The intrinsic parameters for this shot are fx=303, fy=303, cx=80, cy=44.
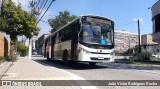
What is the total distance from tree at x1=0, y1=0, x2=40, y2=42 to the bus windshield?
511 inches

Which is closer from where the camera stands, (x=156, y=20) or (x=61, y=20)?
(x=156, y=20)

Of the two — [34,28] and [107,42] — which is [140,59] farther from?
[107,42]

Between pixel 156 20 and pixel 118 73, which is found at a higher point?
pixel 156 20

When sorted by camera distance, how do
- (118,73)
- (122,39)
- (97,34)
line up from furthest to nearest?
(122,39), (97,34), (118,73)

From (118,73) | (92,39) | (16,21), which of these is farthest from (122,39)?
(118,73)

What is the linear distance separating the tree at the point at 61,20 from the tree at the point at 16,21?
60355 mm

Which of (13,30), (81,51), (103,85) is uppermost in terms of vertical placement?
(13,30)

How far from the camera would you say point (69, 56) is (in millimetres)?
22188

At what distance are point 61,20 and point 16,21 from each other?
211ft

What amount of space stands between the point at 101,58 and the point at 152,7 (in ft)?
103

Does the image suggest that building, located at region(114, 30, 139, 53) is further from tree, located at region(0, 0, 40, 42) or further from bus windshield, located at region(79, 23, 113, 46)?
bus windshield, located at region(79, 23, 113, 46)

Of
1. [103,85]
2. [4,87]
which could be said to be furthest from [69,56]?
[4,87]

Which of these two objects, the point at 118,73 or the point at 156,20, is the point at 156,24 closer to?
the point at 156,20

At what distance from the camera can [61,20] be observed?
95.2 m
